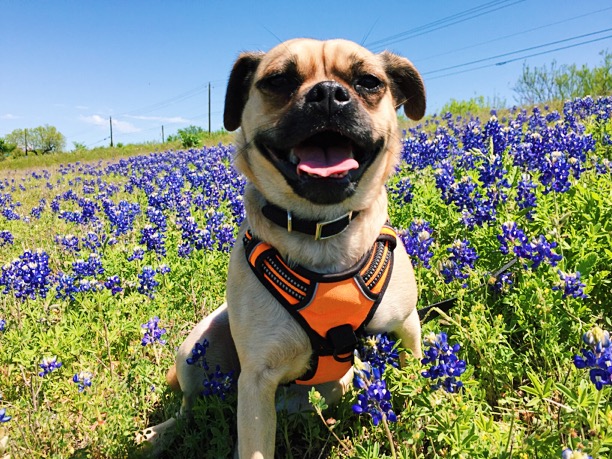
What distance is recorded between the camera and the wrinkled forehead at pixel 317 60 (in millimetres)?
2438

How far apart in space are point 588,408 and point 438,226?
257cm

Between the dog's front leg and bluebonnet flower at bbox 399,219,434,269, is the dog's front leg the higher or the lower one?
the lower one

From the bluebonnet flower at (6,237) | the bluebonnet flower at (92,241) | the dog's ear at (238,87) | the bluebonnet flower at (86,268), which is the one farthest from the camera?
the bluebonnet flower at (6,237)

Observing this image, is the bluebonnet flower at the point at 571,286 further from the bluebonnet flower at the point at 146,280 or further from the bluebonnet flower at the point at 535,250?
the bluebonnet flower at the point at 146,280

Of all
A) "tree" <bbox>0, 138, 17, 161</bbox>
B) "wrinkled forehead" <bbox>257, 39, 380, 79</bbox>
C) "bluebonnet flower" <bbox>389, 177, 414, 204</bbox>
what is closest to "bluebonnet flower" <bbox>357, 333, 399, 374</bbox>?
"wrinkled forehead" <bbox>257, 39, 380, 79</bbox>

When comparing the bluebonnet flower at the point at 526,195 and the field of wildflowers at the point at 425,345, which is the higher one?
the bluebonnet flower at the point at 526,195

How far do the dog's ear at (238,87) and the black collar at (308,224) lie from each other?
0.81 meters

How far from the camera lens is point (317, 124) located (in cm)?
214

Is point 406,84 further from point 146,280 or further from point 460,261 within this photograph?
point 146,280

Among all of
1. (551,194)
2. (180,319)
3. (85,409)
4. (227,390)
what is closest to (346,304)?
(227,390)

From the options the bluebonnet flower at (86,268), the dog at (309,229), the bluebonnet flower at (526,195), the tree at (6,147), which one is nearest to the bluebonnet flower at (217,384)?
the dog at (309,229)

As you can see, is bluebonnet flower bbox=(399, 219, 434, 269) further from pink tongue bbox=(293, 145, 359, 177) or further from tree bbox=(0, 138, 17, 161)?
tree bbox=(0, 138, 17, 161)

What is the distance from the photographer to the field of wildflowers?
74.0 inches

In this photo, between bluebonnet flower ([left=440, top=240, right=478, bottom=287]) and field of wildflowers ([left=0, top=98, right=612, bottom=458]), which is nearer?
field of wildflowers ([left=0, top=98, right=612, bottom=458])
